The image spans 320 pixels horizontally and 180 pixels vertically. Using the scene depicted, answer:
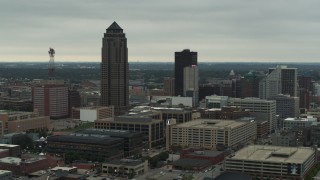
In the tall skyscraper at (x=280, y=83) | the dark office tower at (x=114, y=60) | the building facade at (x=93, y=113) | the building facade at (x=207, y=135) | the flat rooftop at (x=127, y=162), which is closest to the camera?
the flat rooftop at (x=127, y=162)

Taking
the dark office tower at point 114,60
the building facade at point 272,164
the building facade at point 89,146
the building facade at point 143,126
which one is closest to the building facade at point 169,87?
the dark office tower at point 114,60

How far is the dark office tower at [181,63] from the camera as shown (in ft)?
440

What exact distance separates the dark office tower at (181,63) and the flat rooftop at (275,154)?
71952 mm

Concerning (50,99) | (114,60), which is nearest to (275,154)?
(114,60)

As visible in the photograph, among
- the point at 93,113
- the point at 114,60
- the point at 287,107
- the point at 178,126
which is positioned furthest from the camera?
the point at 114,60

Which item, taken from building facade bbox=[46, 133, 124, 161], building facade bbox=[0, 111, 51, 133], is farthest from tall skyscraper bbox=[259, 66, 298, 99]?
building facade bbox=[46, 133, 124, 161]

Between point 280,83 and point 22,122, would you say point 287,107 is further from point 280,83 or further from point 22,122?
point 22,122

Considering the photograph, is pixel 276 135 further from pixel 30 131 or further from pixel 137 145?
pixel 30 131

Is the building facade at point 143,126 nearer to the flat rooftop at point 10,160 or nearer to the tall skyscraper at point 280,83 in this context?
the flat rooftop at point 10,160

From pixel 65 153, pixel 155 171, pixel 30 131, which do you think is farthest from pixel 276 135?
pixel 30 131

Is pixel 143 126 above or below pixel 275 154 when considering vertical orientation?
above

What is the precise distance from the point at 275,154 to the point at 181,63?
261 ft

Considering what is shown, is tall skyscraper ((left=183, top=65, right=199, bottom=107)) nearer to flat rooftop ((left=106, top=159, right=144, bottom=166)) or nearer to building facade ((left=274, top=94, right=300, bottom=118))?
building facade ((left=274, top=94, right=300, bottom=118))

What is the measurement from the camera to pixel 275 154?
5772cm
